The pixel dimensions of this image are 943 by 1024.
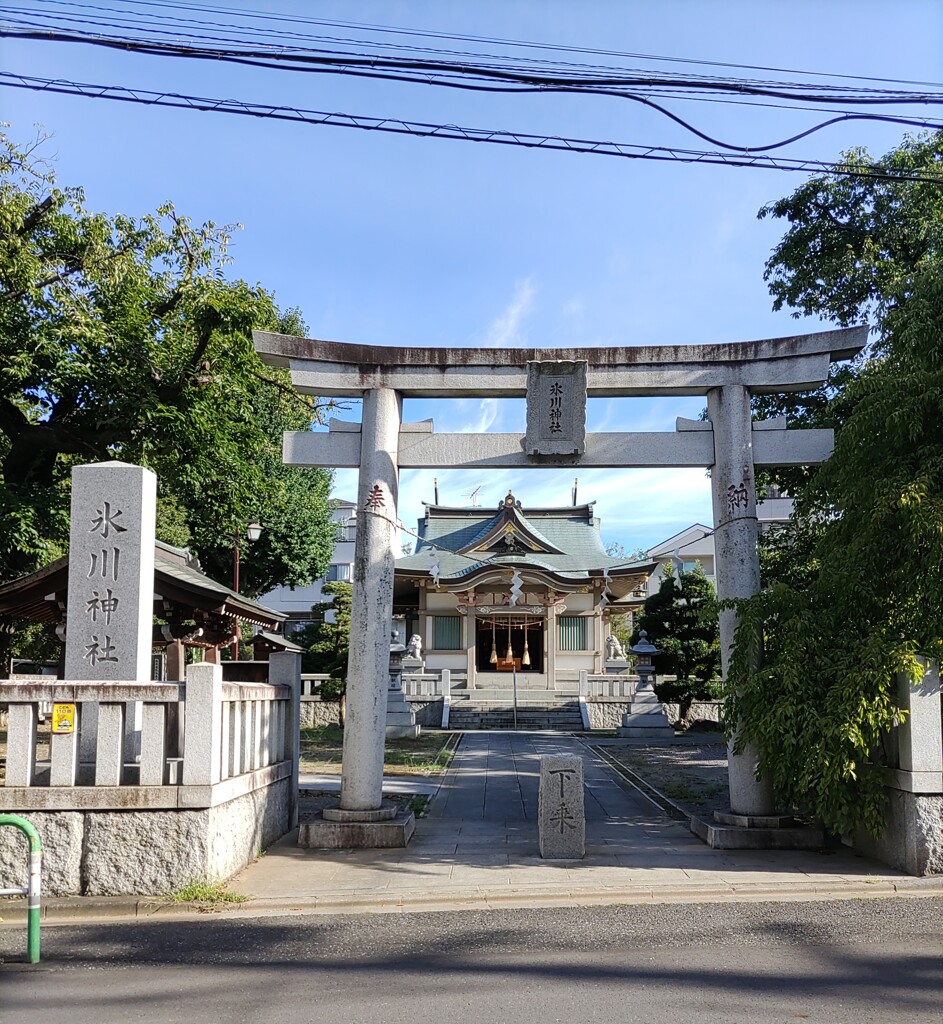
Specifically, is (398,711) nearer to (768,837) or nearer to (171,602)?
(171,602)

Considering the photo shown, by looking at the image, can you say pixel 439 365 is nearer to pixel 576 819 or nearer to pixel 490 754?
pixel 576 819

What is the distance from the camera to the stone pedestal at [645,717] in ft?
81.9

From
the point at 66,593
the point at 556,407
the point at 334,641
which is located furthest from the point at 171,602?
the point at 334,641

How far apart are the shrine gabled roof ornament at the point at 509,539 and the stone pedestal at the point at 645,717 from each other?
8.59 meters

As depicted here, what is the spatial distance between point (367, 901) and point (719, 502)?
5.69 metres

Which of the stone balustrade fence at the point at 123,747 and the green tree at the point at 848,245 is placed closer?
the stone balustrade fence at the point at 123,747

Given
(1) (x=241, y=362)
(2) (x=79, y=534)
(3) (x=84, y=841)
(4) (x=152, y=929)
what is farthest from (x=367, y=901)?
(1) (x=241, y=362)

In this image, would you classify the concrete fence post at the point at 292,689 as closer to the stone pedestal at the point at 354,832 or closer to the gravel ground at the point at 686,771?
the stone pedestal at the point at 354,832

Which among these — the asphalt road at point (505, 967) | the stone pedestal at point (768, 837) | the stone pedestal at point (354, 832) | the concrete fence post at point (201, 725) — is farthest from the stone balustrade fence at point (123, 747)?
the stone pedestal at point (768, 837)

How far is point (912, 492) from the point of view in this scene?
8.11 metres

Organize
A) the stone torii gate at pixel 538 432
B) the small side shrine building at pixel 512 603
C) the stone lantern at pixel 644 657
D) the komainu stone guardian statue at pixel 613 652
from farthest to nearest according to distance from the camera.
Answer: the komainu stone guardian statue at pixel 613 652
the small side shrine building at pixel 512 603
the stone lantern at pixel 644 657
the stone torii gate at pixel 538 432

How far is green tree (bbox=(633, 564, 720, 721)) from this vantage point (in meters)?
25.9

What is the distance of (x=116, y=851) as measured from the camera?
7414 mm

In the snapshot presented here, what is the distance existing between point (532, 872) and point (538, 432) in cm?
474
